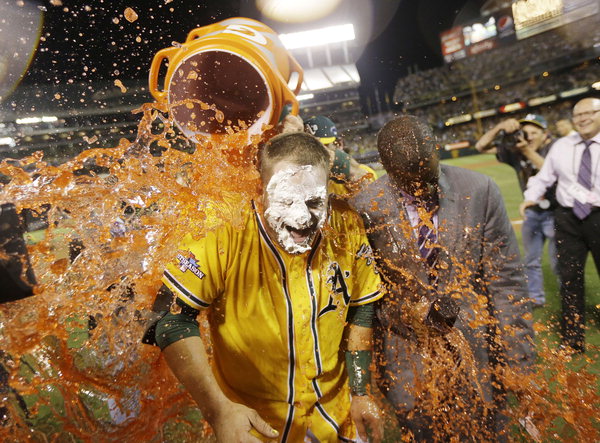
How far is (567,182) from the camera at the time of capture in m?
3.51

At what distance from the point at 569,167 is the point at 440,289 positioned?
255cm

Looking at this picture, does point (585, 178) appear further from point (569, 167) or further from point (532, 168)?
point (532, 168)

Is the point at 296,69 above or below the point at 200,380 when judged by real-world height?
above

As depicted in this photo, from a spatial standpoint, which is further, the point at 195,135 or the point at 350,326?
the point at 195,135

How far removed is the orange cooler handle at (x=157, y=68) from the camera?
181 cm

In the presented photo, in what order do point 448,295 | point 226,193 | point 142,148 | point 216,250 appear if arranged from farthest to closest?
point 142,148
point 448,295
point 226,193
point 216,250

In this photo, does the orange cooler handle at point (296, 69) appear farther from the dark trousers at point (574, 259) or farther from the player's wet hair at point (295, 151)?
the dark trousers at point (574, 259)

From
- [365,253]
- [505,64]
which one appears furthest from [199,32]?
[505,64]

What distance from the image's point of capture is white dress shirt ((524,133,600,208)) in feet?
10.8

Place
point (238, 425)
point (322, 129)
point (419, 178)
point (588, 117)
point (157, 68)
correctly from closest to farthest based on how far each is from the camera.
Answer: point (238, 425) < point (157, 68) < point (419, 178) < point (322, 129) < point (588, 117)

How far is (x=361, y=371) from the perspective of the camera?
1702 mm

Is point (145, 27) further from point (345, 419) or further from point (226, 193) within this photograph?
point (345, 419)

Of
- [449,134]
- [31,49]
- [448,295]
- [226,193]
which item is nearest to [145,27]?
[226,193]

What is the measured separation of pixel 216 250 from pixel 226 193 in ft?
1.53
